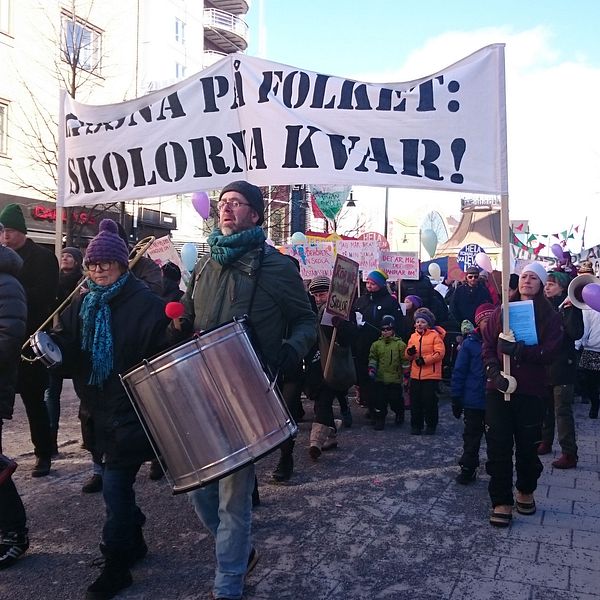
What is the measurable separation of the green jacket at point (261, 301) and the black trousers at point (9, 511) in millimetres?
1461

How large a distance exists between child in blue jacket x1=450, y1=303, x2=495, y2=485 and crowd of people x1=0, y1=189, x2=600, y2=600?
0.04 ft

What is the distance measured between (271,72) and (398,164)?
1261 mm

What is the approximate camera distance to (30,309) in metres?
5.26

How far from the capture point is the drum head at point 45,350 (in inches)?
124

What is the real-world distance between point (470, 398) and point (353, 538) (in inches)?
80.0

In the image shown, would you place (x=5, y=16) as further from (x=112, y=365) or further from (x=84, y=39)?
(x=112, y=365)

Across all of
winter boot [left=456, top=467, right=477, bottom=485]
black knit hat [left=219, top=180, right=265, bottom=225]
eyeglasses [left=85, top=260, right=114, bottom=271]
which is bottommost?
winter boot [left=456, top=467, right=477, bottom=485]

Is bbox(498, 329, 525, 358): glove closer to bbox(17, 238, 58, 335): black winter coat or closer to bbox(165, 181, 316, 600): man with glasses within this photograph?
bbox(165, 181, 316, 600): man with glasses

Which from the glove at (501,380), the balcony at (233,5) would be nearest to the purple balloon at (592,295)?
the glove at (501,380)

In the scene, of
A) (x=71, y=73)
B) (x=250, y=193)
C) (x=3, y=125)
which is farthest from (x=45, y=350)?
(x=71, y=73)

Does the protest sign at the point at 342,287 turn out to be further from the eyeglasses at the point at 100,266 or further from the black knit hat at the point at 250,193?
the eyeglasses at the point at 100,266

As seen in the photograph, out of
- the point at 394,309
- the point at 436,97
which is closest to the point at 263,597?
the point at 436,97

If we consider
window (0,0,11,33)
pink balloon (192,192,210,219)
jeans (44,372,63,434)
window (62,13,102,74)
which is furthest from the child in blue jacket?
window (0,0,11,33)

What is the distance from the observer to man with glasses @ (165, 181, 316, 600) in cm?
314
